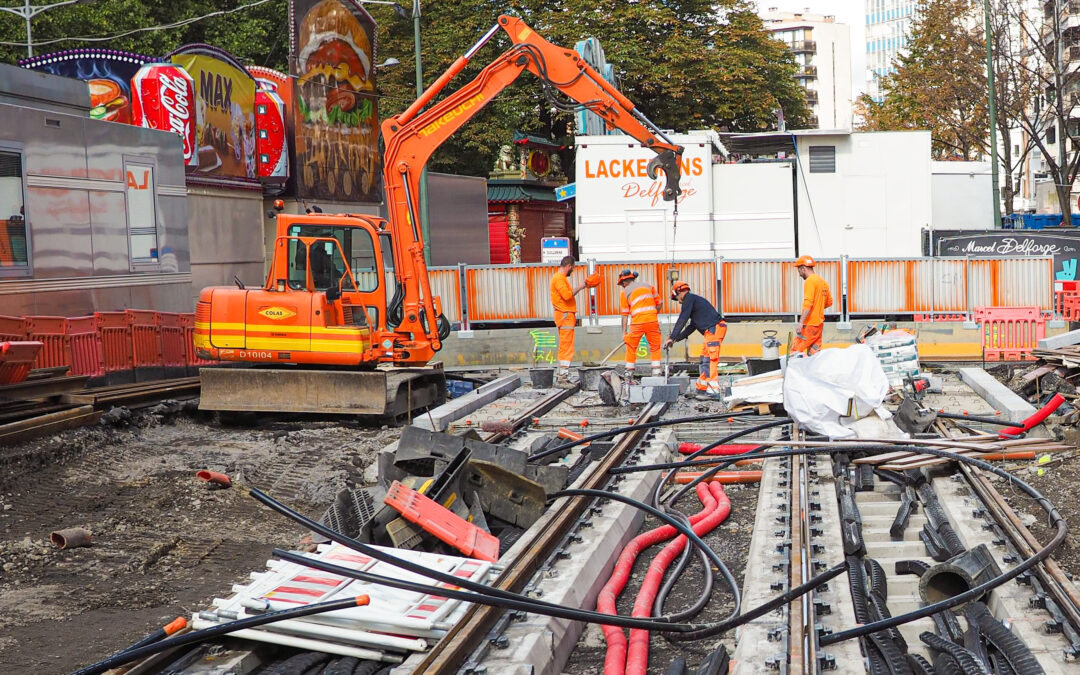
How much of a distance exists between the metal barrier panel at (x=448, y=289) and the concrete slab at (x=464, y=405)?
177 inches

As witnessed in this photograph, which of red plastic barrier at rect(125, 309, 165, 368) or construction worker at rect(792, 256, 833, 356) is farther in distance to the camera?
red plastic barrier at rect(125, 309, 165, 368)

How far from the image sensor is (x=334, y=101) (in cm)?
3036

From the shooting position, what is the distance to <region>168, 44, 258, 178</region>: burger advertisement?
25.4 m

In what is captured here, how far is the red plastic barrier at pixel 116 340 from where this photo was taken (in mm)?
16152

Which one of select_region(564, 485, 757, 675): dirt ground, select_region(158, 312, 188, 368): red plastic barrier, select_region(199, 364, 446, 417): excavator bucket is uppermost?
select_region(158, 312, 188, 368): red plastic barrier

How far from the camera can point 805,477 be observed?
33.4 feet

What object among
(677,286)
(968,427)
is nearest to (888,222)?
(677,286)

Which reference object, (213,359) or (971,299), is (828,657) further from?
(971,299)

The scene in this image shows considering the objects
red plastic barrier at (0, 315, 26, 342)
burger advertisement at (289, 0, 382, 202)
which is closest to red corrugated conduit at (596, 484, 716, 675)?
red plastic barrier at (0, 315, 26, 342)

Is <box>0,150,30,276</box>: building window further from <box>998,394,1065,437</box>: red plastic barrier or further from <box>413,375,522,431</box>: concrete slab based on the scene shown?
<box>998,394,1065,437</box>: red plastic barrier

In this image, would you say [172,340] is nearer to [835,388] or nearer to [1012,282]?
[835,388]

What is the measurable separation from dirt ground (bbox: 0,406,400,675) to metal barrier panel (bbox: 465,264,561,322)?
24.6ft

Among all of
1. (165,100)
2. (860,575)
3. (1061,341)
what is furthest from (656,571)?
(165,100)

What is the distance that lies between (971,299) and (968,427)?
903cm
